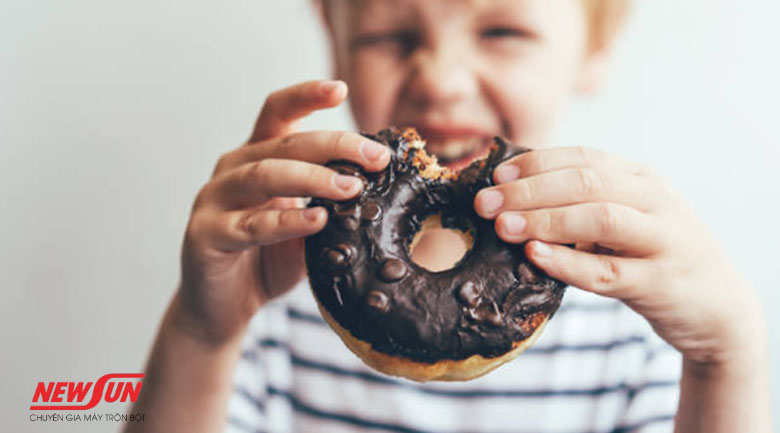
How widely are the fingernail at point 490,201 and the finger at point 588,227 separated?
11 mm

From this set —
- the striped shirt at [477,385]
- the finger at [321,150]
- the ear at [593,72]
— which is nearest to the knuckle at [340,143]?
the finger at [321,150]

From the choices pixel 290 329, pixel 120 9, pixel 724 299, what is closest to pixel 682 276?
pixel 724 299

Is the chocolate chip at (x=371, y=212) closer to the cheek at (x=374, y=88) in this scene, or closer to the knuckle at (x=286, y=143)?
the knuckle at (x=286, y=143)

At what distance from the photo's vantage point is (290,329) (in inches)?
43.8

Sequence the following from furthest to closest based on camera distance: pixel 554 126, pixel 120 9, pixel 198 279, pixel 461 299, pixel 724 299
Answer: pixel 120 9 → pixel 554 126 → pixel 198 279 → pixel 724 299 → pixel 461 299

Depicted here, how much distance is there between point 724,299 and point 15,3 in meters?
1.23

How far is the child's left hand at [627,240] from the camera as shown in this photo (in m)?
0.55

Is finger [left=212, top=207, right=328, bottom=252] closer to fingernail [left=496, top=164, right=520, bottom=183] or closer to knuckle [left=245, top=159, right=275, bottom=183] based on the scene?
knuckle [left=245, top=159, right=275, bottom=183]

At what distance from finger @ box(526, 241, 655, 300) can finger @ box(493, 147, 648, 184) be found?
71mm

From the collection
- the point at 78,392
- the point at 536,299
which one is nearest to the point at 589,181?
the point at 536,299

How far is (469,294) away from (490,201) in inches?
3.4

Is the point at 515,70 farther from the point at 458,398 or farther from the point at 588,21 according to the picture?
the point at 458,398

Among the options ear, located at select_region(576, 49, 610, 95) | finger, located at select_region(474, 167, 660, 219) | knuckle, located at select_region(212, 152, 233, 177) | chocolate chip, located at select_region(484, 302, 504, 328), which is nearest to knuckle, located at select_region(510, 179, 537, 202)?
finger, located at select_region(474, 167, 660, 219)

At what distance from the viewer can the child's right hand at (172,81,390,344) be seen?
572 millimetres
